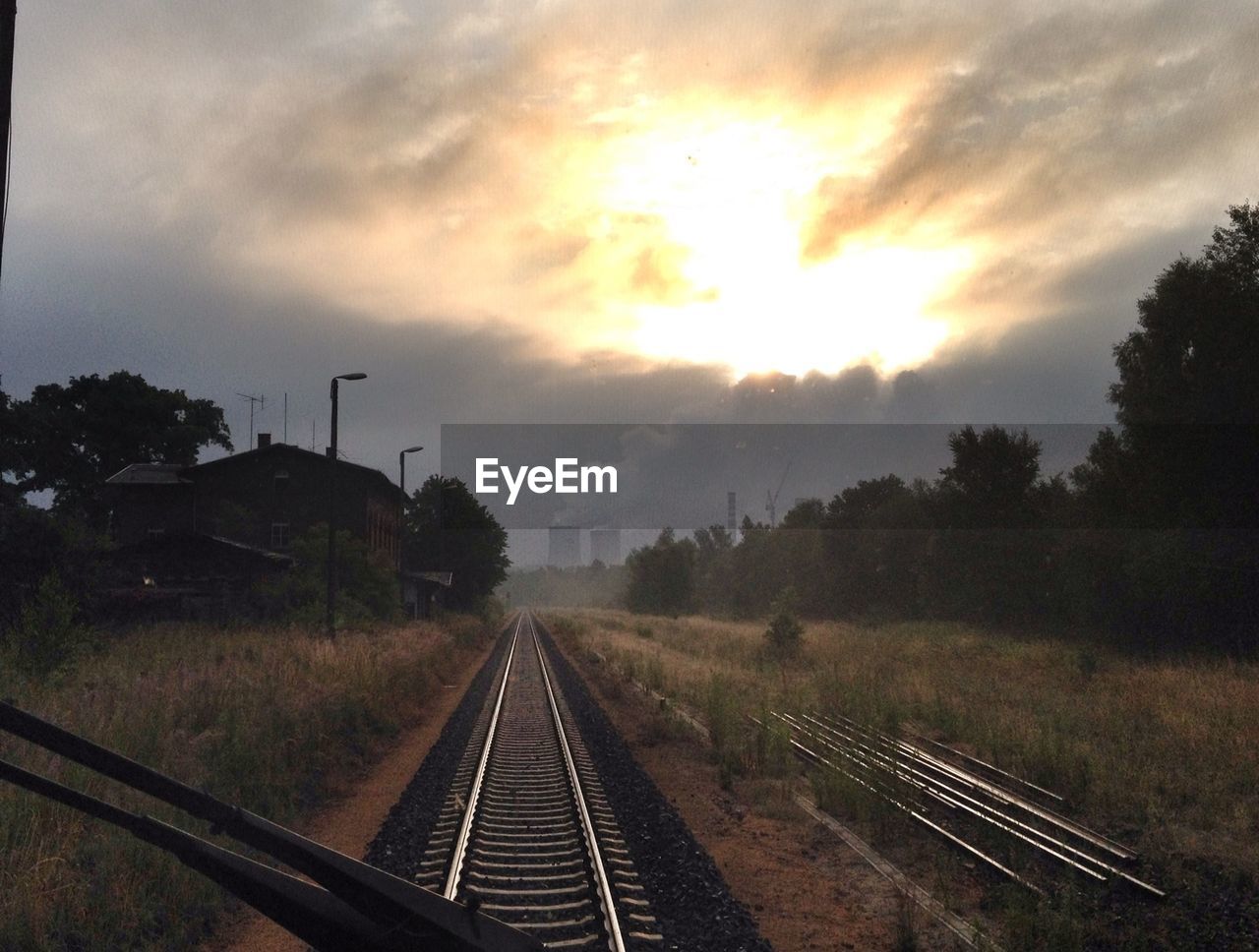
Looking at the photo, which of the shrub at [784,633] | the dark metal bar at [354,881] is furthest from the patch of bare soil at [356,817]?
the shrub at [784,633]

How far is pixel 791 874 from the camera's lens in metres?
8.78

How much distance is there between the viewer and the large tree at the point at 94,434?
6303 centimetres

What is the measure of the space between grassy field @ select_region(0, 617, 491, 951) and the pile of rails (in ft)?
22.8

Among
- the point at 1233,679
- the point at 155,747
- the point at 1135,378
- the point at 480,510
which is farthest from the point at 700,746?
the point at 480,510

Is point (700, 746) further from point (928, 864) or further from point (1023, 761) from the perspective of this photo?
point (928, 864)

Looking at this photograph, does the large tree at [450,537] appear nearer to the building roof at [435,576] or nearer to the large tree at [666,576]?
the building roof at [435,576]

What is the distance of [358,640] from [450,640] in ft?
42.5

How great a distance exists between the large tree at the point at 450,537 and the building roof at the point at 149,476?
21289 millimetres

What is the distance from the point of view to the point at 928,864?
9.12 metres

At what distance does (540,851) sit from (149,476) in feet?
169

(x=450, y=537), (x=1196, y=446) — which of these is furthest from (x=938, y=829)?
(x=450, y=537)

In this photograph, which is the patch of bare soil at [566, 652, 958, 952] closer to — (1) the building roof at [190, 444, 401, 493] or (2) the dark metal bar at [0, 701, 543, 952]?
(2) the dark metal bar at [0, 701, 543, 952]

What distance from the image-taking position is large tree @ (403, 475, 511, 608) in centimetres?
7344

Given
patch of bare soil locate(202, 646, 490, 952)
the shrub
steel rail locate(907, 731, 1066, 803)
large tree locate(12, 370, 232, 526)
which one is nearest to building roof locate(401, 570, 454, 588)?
large tree locate(12, 370, 232, 526)
